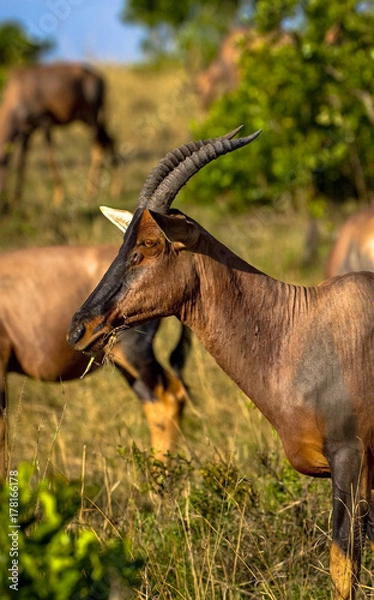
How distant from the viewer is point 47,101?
51.5 feet

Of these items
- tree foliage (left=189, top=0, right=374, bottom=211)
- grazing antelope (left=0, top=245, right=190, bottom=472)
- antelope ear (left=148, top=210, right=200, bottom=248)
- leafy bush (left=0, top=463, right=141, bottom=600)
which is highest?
tree foliage (left=189, top=0, right=374, bottom=211)

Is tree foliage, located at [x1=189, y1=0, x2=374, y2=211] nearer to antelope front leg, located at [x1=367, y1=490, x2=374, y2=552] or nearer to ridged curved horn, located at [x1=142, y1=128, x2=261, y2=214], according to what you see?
ridged curved horn, located at [x1=142, y1=128, x2=261, y2=214]

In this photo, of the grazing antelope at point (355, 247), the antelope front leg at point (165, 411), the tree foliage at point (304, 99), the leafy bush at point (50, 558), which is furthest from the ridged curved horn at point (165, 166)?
the tree foliage at point (304, 99)

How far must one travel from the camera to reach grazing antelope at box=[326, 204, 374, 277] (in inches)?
255

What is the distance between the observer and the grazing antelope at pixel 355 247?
648 cm

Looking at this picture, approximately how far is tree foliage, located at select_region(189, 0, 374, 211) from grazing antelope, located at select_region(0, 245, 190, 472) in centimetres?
348

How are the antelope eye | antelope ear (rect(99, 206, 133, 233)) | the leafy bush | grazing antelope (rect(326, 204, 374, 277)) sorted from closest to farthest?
the leafy bush
the antelope eye
antelope ear (rect(99, 206, 133, 233))
grazing antelope (rect(326, 204, 374, 277))

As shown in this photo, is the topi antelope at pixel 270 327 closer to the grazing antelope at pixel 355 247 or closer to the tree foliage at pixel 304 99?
the grazing antelope at pixel 355 247

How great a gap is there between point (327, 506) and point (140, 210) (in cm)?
190

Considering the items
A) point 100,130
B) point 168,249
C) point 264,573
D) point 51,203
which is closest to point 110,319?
point 168,249

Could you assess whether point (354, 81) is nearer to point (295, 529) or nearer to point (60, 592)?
point (295, 529)

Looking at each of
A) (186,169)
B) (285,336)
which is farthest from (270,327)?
(186,169)

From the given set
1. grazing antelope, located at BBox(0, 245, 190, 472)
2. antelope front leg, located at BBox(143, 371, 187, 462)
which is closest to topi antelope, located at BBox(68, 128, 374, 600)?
grazing antelope, located at BBox(0, 245, 190, 472)

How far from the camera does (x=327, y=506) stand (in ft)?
15.3
